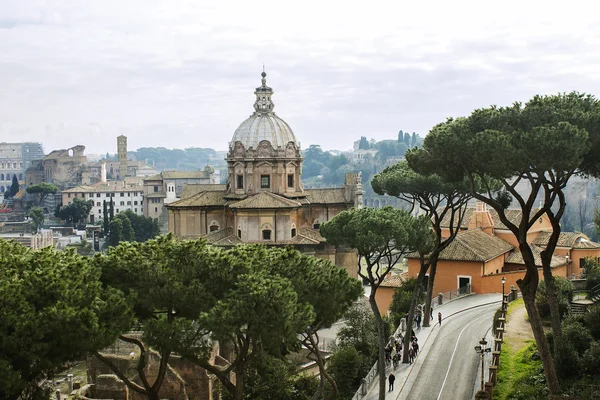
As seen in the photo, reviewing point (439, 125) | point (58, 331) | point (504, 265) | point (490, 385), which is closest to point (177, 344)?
point (58, 331)

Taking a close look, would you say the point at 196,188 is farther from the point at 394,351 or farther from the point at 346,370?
the point at 346,370

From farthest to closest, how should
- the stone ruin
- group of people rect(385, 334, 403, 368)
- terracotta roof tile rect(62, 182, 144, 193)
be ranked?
terracotta roof tile rect(62, 182, 144, 193), group of people rect(385, 334, 403, 368), the stone ruin

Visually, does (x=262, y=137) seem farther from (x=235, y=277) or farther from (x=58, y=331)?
(x=58, y=331)

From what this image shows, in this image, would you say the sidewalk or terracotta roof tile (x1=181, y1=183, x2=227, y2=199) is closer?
the sidewalk

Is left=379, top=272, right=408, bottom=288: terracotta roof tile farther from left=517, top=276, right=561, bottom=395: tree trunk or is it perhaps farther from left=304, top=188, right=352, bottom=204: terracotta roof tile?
left=517, top=276, right=561, bottom=395: tree trunk

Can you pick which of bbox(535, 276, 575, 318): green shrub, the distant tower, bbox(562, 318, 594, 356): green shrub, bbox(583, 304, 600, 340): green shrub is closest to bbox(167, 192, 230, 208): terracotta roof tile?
bbox(535, 276, 575, 318): green shrub

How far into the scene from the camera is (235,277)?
14.5 metres

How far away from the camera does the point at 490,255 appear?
3294 cm

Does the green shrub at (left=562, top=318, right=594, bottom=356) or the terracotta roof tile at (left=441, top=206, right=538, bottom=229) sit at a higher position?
the terracotta roof tile at (left=441, top=206, right=538, bottom=229)

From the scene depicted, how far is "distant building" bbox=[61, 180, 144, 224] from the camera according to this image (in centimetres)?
10338

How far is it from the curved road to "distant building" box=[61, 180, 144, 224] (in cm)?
8226

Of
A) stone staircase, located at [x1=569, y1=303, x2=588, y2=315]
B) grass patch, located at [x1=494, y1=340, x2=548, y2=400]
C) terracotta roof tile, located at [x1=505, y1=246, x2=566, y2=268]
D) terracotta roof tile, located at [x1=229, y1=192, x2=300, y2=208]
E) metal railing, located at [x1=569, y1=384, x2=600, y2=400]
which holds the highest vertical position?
terracotta roof tile, located at [x1=229, y1=192, x2=300, y2=208]

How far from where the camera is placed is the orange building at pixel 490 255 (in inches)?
1267

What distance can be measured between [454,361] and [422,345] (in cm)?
204
